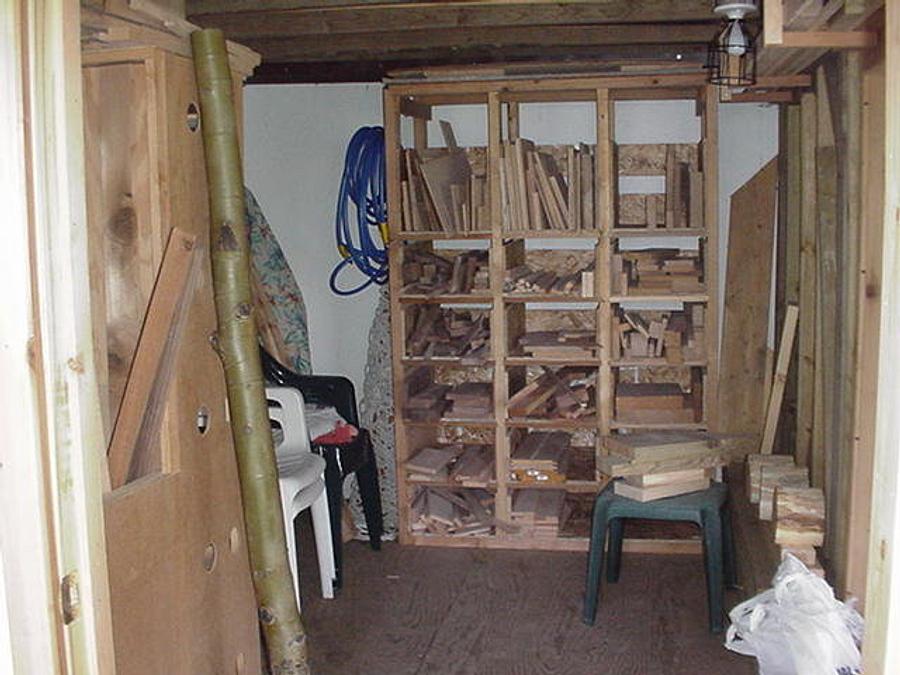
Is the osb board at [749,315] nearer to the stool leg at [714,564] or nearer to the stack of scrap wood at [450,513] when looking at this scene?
the stool leg at [714,564]

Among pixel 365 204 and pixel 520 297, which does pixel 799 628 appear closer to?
pixel 520 297

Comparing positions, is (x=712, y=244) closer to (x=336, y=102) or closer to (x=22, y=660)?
(x=336, y=102)

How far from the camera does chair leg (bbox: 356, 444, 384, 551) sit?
15.3 ft

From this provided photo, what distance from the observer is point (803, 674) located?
229cm

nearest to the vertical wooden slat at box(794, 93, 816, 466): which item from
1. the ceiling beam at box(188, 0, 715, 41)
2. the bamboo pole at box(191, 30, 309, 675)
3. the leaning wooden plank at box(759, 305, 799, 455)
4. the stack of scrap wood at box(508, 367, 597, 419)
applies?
the leaning wooden plank at box(759, 305, 799, 455)

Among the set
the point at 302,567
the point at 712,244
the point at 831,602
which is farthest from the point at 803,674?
the point at 302,567

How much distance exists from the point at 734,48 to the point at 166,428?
6.52ft

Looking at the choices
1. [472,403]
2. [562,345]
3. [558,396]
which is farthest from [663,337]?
[472,403]

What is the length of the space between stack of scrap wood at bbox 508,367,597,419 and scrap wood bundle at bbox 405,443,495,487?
0.33 m

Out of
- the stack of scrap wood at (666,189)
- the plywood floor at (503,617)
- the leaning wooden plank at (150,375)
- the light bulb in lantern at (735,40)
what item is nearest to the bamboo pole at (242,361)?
the leaning wooden plank at (150,375)

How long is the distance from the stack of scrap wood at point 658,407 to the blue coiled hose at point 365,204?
1494mm

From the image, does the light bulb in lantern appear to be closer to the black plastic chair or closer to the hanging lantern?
the hanging lantern

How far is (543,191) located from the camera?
→ 4.59 meters

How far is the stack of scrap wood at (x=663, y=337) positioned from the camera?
453cm
